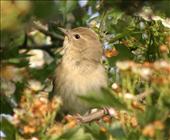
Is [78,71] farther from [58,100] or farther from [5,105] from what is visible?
[58,100]

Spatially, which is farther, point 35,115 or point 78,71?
point 78,71

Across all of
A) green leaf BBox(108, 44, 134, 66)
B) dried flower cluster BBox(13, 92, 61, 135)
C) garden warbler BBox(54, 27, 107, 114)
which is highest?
dried flower cluster BBox(13, 92, 61, 135)

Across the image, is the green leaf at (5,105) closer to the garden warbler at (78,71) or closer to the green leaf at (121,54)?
the green leaf at (121,54)

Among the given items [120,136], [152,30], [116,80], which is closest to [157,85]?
[120,136]

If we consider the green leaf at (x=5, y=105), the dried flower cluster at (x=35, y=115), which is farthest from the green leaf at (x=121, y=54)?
the dried flower cluster at (x=35, y=115)

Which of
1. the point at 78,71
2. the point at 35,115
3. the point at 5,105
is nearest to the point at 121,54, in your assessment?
the point at 5,105

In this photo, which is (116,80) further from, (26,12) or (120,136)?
(26,12)

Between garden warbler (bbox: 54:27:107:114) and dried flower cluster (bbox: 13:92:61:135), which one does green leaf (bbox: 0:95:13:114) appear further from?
garden warbler (bbox: 54:27:107:114)

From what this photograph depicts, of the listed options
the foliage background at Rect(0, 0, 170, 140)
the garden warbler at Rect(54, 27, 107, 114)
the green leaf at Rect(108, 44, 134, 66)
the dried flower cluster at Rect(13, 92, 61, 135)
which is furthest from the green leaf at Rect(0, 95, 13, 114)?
the garden warbler at Rect(54, 27, 107, 114)
